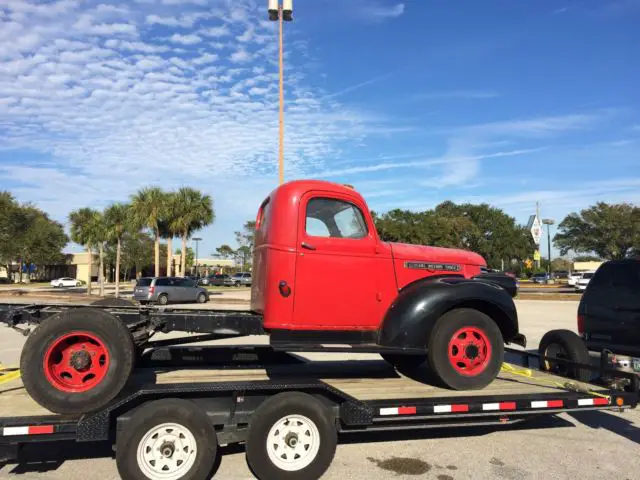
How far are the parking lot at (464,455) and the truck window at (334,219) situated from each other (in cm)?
212

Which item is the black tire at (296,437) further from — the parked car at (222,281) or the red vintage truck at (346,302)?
the parked car at (222,281)

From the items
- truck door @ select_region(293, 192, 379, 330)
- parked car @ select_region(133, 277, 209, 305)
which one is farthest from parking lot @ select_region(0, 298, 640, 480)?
parked car @ select_region(133, 277, 209, 305)

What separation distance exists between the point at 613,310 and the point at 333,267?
4.27 metres

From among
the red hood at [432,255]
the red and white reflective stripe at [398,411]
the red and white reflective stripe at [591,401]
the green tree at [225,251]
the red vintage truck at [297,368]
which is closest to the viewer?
the red vintage truck at [297,368]

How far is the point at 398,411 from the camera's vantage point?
4.12 meters

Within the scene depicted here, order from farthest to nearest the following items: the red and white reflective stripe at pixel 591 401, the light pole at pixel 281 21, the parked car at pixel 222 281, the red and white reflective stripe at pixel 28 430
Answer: the parked car at pixel 222 281, the light pole at pixel 281 21, the red and white reflective stripe at pixel 591 401, the red and white reflective stripe at pixel 28 430

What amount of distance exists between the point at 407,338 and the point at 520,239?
65.2m

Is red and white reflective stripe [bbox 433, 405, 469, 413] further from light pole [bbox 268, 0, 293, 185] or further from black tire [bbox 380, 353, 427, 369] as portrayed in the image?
light pole [bbox 268, 0, 293, 185]

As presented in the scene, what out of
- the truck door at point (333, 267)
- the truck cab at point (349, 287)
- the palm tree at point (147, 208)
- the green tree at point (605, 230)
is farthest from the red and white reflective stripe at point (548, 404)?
the green tree at point (605, 230)

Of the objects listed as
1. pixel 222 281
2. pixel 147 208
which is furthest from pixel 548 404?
pixel 222 281

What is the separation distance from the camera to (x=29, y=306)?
441 centimetres

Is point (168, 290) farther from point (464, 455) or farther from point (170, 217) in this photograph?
point (464, 455)

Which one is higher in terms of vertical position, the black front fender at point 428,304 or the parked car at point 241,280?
the black front fender at point 428,304

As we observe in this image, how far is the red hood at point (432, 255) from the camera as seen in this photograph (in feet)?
16.5
